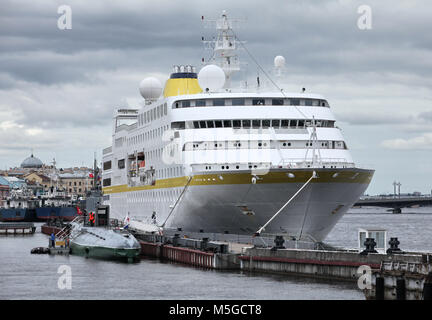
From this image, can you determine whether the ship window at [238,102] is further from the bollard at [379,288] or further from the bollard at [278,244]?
the bollard at [379,288]

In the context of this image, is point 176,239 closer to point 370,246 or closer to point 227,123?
point 227,123

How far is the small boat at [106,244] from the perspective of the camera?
59656mm

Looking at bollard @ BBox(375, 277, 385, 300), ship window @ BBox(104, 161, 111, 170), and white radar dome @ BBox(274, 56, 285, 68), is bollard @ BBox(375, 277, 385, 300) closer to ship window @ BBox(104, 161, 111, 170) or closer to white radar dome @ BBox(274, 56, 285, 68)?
white radar dome @ BBox(274, 56, 285, 68)

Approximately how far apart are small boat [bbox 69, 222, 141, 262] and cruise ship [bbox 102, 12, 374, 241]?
332 centimetres

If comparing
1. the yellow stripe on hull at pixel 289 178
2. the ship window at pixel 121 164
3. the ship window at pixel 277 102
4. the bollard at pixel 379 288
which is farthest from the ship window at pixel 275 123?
the ship window at pixel 121 164

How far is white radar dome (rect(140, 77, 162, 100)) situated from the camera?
75125 mm

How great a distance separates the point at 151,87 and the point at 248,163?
80.6 feet

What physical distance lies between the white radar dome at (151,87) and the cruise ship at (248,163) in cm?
1073

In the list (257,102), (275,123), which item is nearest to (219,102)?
(257,102)

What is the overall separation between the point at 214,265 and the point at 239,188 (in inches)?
180

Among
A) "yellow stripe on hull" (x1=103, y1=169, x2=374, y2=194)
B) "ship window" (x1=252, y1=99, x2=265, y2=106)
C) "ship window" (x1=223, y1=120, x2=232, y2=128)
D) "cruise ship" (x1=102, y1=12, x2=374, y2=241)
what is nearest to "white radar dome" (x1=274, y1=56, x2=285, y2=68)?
"cruise ship" (x1=102, y1=12, x2=374, y2=241)

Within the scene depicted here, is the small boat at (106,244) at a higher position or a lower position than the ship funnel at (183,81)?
lower
